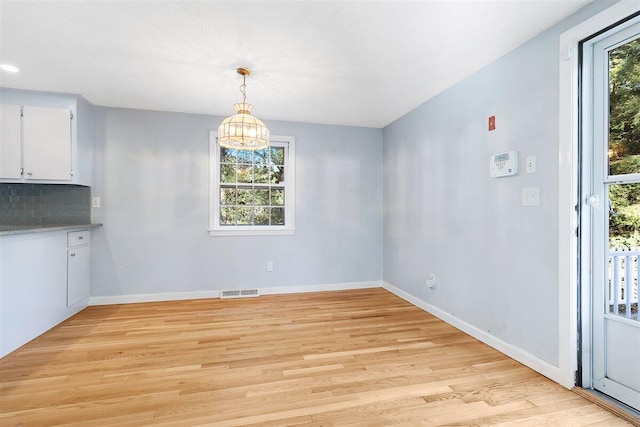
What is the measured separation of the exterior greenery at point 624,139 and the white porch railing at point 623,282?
64mm

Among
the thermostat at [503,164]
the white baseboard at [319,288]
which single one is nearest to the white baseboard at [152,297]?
the white baseboard at [319,288]

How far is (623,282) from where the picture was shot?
1.79 meters

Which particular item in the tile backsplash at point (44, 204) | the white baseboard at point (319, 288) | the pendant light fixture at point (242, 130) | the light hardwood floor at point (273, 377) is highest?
the pendant light fixture at point (242, 130)

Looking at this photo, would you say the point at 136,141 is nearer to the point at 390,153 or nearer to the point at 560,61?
the point at 390,153

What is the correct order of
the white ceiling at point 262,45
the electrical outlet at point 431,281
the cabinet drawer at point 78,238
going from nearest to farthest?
the white ceiling at point 262,45, the cabinet drawer at point 78,238, the electrical outlet at point 431,281

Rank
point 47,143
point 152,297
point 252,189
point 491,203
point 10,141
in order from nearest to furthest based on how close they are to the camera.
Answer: point 491,203
point 10,141
point 47,143
point 152,297
point 252,189

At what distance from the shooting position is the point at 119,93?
3.19 meters

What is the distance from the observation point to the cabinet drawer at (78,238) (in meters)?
3.13

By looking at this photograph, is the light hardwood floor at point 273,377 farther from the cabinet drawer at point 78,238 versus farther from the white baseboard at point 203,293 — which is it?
the cabinet drawer at point 78,238

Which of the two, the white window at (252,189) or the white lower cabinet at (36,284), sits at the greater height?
the white window at (252,189)

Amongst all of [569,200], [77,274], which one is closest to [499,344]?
[569,200]

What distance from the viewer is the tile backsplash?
336cm

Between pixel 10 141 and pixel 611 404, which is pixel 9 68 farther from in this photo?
pixel 611 404

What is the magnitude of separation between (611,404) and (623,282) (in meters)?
0.71
